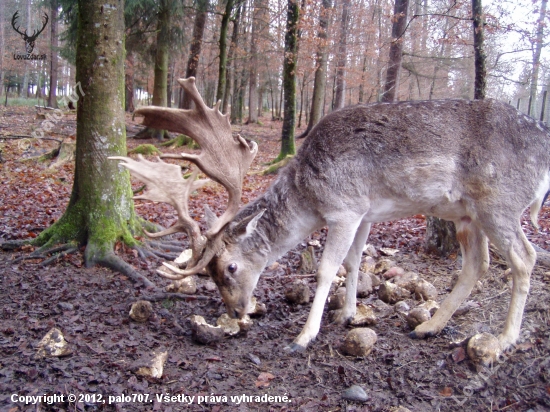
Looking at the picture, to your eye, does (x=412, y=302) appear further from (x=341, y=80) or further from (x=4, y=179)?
(x=341, y=80)

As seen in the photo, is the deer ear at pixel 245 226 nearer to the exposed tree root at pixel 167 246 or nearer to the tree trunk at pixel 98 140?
the tree trunk at pixel 98 140

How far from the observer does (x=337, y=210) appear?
430 cm

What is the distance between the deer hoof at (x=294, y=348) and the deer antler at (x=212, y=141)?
128 cm

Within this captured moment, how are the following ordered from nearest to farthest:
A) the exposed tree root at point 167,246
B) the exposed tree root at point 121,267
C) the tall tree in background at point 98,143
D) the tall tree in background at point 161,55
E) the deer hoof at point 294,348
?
the deer hoof at point 294,348, the exposed tree root at point 121,267, the tall tree in background at point 98,143, the exposed tree root at point 167,246, the tall tree in background at point 161,55

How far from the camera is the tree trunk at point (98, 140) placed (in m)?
5.34

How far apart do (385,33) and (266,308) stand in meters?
26.1

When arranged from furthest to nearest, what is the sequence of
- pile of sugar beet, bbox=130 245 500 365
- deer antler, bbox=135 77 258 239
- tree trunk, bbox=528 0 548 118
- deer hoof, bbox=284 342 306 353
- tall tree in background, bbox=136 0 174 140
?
tall tree in background, bbox=136 0 174 140 < tree trunk, bbox=528 0 548 118 < deer antler, bbox=135 77 258 239 < deer hoof, bbox=284 342 306 353 < pile of sugar beet, bbox=130 245 500 365

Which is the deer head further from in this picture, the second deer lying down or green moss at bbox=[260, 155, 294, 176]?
green moss at bbox=[260, 155, 294, 176]

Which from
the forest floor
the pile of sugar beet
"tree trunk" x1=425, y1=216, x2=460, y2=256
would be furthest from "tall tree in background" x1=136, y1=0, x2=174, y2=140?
"tree trunk" x1=425, y1=216, x2=460, y2=256

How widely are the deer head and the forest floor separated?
824mm

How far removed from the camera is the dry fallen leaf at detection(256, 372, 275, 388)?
3.45 metres

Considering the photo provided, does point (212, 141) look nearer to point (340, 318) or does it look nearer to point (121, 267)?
point (121, 267)

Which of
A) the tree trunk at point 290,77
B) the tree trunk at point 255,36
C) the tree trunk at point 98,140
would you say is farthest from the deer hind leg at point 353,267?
the tree trunk at point 255,36

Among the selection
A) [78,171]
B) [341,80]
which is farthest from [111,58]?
[341,80]
